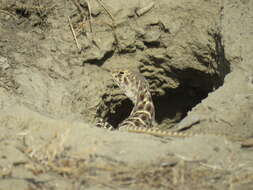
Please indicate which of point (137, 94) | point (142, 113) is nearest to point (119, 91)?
point (137, 94)

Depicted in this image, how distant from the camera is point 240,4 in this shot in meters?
7.59

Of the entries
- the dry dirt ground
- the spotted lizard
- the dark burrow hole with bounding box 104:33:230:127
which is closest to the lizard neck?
the spotted lizard

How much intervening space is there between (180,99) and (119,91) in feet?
5.24

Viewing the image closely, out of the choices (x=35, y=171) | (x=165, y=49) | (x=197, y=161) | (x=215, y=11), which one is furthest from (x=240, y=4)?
(x=35, y=171)

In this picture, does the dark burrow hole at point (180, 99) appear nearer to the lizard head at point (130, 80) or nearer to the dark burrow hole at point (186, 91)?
the dark burrow hole at point (186, 91)

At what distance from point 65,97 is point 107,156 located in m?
2.61

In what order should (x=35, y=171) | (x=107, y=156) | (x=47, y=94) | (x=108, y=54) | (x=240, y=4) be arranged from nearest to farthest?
(x=35, y=171) → (x=107, y=156) → (x=47, y=94) → (x=240, y=4) → (x=108, y=54)

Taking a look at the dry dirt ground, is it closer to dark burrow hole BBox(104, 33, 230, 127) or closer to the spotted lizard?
dark burrow hole BBox(104, 33, 230, 127)

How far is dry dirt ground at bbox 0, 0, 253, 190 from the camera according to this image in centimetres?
458

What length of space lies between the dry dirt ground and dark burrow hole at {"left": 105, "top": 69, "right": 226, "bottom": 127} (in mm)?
22

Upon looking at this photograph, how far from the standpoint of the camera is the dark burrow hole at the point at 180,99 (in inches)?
349

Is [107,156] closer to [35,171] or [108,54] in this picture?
[35,171]

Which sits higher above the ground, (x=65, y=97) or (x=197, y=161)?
(x=65, y=97)

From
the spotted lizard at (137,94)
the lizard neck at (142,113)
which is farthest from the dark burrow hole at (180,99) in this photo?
the lizard neck at (142,113)
